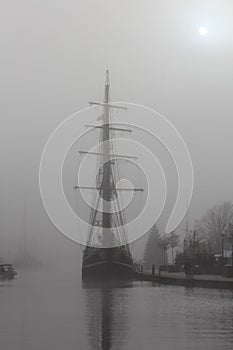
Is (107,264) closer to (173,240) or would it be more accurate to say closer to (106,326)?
(173,240)

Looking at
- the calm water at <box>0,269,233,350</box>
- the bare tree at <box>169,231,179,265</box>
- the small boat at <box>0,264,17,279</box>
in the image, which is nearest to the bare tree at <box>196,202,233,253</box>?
the bare tree at <box>169,231,179,265</box>

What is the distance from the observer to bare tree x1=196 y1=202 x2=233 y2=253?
55688mm

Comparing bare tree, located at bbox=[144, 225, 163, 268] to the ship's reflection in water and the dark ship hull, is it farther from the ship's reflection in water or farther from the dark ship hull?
the ship's reflection in water

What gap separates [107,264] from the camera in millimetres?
47562

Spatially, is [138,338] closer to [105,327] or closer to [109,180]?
[105,327]

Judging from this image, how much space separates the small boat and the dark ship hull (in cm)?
761

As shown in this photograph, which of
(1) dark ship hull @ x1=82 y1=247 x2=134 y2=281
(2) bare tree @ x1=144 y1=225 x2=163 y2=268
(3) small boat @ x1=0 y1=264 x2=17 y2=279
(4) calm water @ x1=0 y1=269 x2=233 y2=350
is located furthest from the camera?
Answer: (2) bare tree @ x1=144 y1=225 x2=163 y2=268

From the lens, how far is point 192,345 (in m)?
7.52

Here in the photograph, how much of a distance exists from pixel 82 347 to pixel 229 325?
3562 millimetres

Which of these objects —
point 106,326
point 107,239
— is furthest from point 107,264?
point 106,326

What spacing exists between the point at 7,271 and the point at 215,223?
24.8m

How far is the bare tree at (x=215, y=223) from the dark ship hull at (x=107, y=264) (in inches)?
427

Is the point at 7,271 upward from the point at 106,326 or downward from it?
upward

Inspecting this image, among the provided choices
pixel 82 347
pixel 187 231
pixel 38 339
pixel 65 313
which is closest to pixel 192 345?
pixel 82 347
